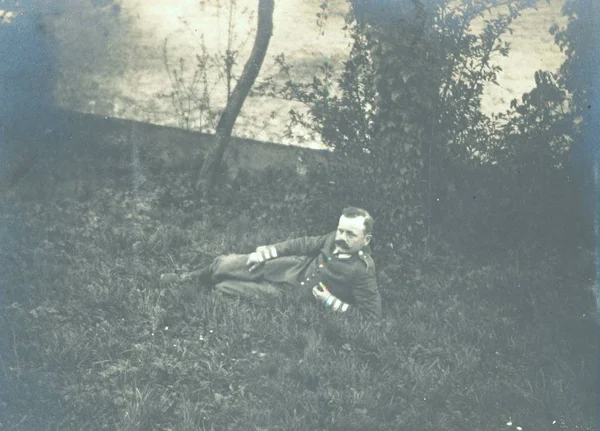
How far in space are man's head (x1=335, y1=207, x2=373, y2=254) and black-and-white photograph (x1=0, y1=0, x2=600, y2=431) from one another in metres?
0.02

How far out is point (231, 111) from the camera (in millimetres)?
5883

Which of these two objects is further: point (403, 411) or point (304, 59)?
point (304, 59)

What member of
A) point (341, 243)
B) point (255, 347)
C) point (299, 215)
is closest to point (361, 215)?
point (341, 243)

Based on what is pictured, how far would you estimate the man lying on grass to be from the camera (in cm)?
433

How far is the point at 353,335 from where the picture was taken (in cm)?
399

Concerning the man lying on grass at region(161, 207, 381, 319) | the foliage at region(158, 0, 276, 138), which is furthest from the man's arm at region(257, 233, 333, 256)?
the foliage at region(158, 0, 276, 138)

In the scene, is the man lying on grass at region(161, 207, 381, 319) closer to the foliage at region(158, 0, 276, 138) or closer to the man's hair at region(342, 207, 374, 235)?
the man's hair at region(342, 207, 374, 235)

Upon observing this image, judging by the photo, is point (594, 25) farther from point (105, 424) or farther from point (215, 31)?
point (105, 424)

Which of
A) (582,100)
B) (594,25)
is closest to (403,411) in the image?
(582,100)

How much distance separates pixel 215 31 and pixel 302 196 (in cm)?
183

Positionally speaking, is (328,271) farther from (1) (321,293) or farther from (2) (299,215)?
(2) (299,215)

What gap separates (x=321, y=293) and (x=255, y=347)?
684mm

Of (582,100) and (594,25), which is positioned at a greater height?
(594,25)

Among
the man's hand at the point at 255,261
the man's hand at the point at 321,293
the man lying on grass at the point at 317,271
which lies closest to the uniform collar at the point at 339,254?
the man lying on grass at the point at 317,271
